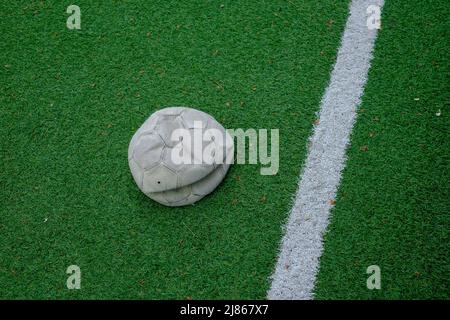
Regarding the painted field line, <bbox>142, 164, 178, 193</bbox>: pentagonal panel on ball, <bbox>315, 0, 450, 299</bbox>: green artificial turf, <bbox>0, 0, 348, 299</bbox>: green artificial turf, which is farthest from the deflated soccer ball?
<bbox>315, 0, 450, 299</bbox>: green artificial turf

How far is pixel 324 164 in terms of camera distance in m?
3.04

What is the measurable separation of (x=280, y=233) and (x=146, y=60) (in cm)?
184

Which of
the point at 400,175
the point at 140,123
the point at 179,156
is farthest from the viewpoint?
the point at 140,123

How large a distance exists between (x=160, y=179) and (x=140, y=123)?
72 cm

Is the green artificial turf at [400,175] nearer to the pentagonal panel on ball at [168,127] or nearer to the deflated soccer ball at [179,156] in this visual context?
the deflated soccer ball at [179,156]

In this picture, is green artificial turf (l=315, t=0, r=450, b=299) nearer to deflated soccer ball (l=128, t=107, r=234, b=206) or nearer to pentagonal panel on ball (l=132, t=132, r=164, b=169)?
deflated soccer ball (l=128, t=107, r=234, b=206)

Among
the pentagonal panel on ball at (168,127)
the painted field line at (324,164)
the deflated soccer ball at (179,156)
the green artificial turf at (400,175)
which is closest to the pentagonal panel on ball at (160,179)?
the deflated soccer ball at (179,156)

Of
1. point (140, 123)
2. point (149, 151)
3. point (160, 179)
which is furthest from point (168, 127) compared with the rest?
→ point (140, 123)

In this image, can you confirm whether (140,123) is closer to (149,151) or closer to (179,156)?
(149,151)

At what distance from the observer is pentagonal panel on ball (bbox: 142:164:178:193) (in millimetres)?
2738

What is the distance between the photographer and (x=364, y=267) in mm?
2732

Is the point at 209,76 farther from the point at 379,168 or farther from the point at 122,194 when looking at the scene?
the point at 379,168

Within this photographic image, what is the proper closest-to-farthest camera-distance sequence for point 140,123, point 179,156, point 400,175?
1. point 179,156
2. point 400,175
3. point 140,123
